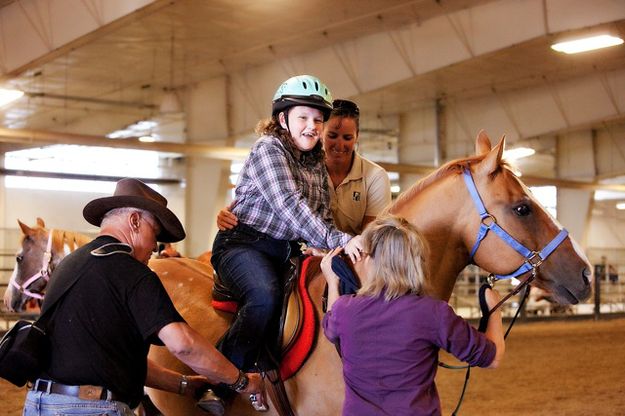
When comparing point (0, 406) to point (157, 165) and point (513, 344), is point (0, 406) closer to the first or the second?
point (513, 344)

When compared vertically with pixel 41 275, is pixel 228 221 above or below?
above

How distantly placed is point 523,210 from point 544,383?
678 centimetres

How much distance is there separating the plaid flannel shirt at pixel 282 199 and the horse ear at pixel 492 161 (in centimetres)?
69

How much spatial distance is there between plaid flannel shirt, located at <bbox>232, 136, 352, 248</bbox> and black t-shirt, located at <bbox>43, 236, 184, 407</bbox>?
0.79m

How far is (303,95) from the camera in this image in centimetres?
354

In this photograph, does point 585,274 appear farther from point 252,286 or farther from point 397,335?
point 252,286

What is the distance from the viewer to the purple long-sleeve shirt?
268 centimetres

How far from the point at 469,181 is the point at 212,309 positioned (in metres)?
1.44

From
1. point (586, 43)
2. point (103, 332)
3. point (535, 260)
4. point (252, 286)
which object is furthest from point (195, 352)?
point (586, 43)

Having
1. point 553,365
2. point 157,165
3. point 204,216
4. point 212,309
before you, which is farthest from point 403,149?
point 212,309

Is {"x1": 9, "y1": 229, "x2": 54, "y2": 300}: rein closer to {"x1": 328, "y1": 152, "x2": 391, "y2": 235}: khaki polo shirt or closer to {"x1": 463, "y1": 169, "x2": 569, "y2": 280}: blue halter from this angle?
{"x1": 328, "y1": 152, "x2": 391, "y2": 235}: khaki polo shirt

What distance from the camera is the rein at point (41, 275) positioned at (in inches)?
264

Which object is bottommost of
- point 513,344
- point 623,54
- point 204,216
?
point 513,344

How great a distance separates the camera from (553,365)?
35.9 feet
